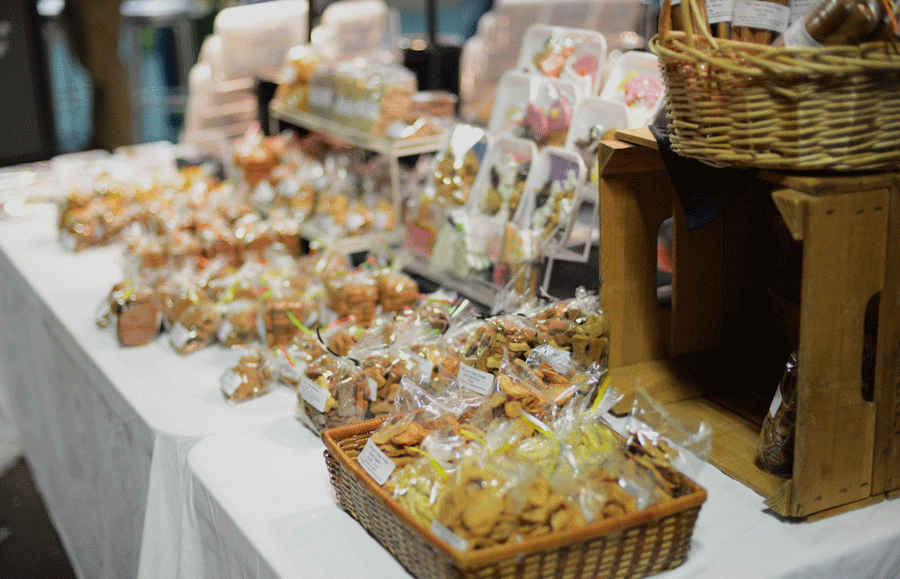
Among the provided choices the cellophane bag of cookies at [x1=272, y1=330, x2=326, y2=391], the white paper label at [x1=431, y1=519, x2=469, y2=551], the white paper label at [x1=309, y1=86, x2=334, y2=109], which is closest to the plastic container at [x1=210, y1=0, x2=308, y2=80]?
the white paper label at [x1=309, y1=86, x2=334, y2=109]

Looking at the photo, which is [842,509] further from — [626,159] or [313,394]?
[313,394]

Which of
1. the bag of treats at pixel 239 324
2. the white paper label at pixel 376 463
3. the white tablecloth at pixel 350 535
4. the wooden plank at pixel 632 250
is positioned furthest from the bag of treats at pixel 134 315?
the wooden plank at pixel 632 250

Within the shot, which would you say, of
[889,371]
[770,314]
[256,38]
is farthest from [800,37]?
[256,38]

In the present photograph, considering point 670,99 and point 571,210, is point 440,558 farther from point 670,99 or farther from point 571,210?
point 571,210

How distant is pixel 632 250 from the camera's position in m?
1.49

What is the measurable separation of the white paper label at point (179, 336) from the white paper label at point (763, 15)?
1.38m

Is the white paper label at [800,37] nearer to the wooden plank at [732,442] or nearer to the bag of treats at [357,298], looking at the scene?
the wooden plank at [732,442]

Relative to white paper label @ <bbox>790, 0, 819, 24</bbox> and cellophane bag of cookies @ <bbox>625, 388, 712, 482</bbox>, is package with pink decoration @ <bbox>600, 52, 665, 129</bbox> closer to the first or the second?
white paper label @ <bbox>790, 0, 819, 24</bbox>

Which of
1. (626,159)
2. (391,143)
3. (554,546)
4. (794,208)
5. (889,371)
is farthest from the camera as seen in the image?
(391,143)

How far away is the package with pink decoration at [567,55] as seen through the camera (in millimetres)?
2039

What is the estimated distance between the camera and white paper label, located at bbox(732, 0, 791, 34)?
3.54ft

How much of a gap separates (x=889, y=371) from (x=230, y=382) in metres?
1.19

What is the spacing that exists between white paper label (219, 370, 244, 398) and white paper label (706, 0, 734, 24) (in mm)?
1095

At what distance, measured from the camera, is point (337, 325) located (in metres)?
1.77
